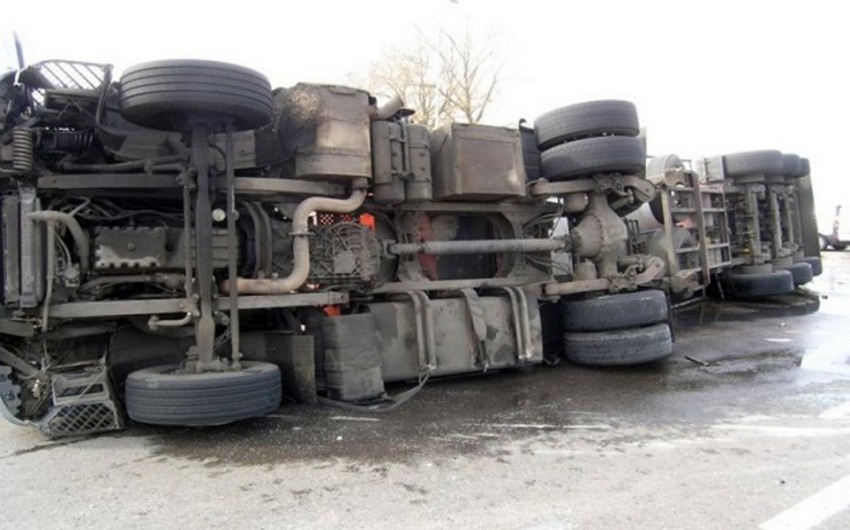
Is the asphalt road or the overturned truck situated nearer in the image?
the asphalt road

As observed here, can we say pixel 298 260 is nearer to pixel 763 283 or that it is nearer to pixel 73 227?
pixel 73 227

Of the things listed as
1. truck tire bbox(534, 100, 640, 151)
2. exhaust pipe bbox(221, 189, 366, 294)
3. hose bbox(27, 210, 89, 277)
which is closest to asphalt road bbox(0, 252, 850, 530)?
exhaust pipe bbox(221, 189, 366, 294)

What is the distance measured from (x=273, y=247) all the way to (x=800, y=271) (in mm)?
8133

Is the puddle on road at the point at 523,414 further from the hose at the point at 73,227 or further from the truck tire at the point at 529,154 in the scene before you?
the truck tire at the point at 529,154

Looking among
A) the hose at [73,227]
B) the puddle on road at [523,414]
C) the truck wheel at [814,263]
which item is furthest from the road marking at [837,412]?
the truck wheel at [814,263]

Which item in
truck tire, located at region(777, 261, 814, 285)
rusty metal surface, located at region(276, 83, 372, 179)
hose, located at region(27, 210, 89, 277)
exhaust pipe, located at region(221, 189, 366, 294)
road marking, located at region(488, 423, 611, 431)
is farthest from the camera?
truck tire, located at region(777, 261, 814, 285)

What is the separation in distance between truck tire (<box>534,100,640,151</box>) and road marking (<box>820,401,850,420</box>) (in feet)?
9.38

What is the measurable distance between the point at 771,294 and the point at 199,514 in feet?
Answer: 27.7

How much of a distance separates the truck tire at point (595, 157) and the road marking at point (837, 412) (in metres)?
2.57

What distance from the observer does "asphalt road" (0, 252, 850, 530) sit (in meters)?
2.55

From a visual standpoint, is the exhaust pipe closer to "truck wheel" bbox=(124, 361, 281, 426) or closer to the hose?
"truck wheel" bbox=(124, 361, 281, 426)

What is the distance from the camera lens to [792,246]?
935 centimetres

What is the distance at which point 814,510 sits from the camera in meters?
2.49

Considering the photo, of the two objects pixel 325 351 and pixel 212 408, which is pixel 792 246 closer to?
pixel 325 351
